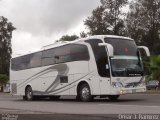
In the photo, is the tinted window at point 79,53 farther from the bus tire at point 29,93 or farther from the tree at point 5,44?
the tree at point 5,44

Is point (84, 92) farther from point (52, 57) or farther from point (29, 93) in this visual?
point (29, 93)

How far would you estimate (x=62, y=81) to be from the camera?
27.1 meters

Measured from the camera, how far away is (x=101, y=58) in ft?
77.4

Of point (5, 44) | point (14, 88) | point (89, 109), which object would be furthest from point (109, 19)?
point (89, 109)

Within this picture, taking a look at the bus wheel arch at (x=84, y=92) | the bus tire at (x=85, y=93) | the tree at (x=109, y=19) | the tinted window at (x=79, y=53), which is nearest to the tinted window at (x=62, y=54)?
the tinted window at (x=79, y=53)

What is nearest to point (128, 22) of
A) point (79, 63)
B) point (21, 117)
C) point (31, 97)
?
point (31, 97)

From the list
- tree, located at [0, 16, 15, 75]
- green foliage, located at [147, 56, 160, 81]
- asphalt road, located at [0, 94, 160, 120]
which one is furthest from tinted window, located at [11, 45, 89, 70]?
tree, located at [0, 16, 15, 75]

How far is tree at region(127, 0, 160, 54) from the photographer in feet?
250

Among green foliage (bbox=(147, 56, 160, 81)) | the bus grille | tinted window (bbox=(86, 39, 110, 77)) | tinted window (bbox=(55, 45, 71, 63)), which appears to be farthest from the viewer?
green foliage (bbox=(147, 56, 160, 81))

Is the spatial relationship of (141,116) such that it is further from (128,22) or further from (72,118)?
(128,22)

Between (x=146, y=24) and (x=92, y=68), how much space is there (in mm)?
54142

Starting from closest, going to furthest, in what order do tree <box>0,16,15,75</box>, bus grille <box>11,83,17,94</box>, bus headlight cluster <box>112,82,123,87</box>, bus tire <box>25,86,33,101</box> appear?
bus headlight cluster <box>112,82,123,87</box>
bus tire <box>25,86,33,101</box>
bus grille <box>11,83,17,94</box>
tree <box>0,16,15,75</box>

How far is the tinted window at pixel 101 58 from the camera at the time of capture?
23.4m

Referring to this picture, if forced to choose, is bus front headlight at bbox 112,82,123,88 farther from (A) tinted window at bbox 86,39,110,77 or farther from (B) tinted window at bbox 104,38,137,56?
(B) tinted window at bbox 104,38,137,56
